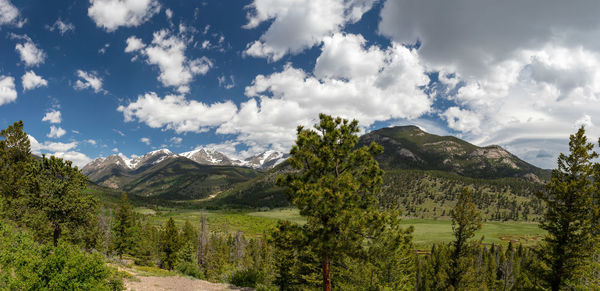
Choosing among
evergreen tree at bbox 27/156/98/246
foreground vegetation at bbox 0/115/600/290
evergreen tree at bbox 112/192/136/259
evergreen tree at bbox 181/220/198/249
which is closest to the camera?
foreground vegetation at bbox 0/115/600/290

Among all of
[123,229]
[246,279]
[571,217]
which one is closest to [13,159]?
[123,229]

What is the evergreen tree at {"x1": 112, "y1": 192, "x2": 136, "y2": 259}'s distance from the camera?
61156mm

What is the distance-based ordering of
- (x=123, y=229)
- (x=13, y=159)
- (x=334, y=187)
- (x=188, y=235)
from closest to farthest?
(x=334, y=187) < (x=13, y=159) < (x=123, y=229) < (x=188, y=235)

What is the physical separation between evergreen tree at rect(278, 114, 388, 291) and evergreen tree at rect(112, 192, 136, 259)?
203 ft

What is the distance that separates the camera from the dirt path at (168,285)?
21656 millimetres

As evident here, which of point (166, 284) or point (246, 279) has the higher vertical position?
point (166, 284)

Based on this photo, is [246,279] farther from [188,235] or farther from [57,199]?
[188,235]

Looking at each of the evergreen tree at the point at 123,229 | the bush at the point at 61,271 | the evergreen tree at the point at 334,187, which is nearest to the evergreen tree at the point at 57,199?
the bush at the point at 61,271

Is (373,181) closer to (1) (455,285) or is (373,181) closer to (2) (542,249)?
(2) (542,249)

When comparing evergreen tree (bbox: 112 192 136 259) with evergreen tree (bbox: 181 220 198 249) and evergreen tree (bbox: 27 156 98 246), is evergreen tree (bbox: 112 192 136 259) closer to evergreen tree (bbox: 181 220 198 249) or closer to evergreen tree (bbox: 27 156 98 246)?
evergreen tree (bbox: 181 220 198 249)

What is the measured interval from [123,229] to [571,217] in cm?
7767

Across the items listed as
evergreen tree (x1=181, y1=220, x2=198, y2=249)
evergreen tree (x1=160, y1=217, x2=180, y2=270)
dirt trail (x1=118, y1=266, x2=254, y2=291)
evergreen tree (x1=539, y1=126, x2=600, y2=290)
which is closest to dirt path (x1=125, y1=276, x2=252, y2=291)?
dirt trail (x1=118, y1=266, x2=254, y2=291)

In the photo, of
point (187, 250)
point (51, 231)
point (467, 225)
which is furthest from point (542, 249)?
point (187, 250)

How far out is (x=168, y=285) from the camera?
926 inches
